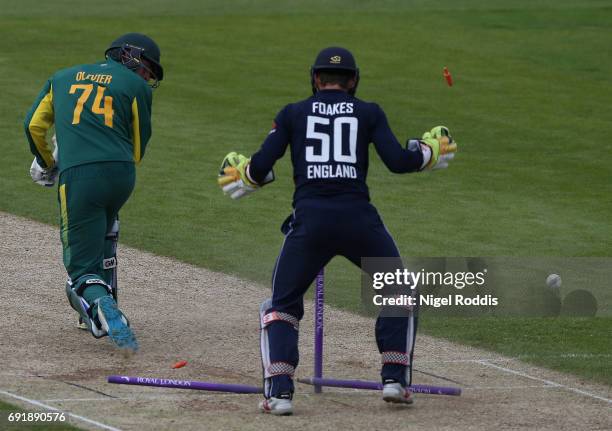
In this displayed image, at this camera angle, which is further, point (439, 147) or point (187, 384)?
point (439, 147)

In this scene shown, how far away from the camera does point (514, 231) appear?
47.3ft

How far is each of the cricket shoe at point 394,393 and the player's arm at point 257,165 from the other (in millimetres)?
1475

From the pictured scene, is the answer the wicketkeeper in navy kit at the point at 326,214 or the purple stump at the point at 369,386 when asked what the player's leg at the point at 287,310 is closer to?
the wicketkeeper in navy kit at the point at 326,214

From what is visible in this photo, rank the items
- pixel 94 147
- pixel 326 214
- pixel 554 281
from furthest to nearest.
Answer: pixel 554 281, pixel 94 147, pixel 326 214

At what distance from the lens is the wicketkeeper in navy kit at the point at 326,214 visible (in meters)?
7.94

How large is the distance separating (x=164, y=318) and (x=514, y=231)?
5167mm

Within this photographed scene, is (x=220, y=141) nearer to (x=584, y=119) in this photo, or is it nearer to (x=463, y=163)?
(x=463, y=163)

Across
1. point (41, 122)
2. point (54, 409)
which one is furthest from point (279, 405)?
point (41, 122)

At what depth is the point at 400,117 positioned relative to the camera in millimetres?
20750

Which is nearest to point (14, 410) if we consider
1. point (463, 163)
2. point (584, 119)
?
point (463, 163)

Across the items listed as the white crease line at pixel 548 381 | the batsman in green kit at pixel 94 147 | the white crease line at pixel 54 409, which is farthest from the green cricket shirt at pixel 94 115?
the white crease line at pixel 548 381

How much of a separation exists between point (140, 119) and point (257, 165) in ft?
6.02

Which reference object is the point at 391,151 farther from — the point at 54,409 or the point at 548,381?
the point at 54,409

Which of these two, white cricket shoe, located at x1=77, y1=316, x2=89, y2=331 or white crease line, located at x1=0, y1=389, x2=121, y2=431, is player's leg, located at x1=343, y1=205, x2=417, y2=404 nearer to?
white crease line, located at x1=0, y1=389, x2=121, y2=431
